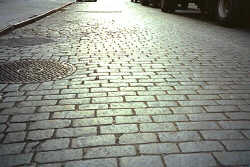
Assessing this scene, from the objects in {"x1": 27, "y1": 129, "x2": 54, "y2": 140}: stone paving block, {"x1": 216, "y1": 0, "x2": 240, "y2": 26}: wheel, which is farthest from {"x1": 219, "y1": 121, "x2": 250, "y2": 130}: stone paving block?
{"x1": 216, "y1": 0, "x2": 240, "y2": 26}: wheel

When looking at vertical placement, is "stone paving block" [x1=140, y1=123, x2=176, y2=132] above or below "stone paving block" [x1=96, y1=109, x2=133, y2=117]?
below

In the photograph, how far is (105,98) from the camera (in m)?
3.54

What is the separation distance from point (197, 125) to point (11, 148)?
190cm

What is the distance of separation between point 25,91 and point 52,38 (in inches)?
168

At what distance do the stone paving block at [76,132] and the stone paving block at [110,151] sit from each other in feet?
0.94

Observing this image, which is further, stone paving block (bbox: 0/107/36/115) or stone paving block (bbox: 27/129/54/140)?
stone paving block (bbox: 0/107/36/115)

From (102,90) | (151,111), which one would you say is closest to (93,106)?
(102,90)

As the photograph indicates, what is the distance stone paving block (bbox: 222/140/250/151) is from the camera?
8.12 feet

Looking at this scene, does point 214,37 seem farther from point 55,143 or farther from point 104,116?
point 55,143

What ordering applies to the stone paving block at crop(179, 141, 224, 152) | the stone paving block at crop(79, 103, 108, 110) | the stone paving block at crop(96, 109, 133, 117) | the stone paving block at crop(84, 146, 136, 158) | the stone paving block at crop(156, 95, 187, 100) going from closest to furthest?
the stone paving block at crop(84, 146, 136, 158)
the stone paving block at crop(179, 141, 224, 152)
the stone paving block at crop(96, 109, 133, 117)
the stone paving block at crop(79, 103, 108, 110)
the stone paving block at crop(156, 95, 187, 100)

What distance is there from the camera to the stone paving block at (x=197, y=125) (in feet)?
9.27

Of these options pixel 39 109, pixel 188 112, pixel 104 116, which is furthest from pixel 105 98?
pixel 188 112

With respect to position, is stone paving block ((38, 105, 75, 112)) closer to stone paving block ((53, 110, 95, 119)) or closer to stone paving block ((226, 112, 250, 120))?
stone paving block ((53, 110, 95, 119))

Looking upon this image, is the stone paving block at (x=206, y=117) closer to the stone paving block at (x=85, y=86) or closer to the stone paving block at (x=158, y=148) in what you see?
the stone paving block at (x=158, y=148)
